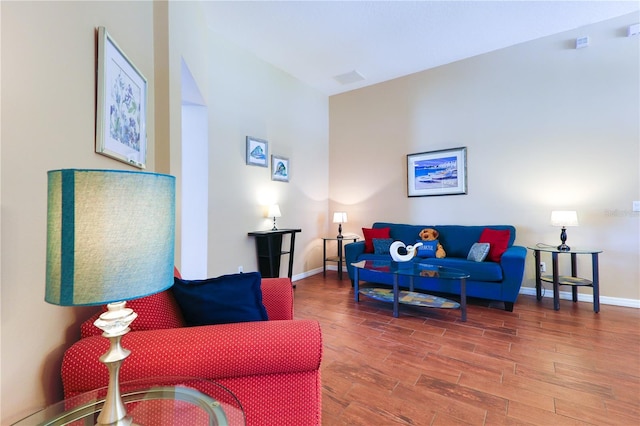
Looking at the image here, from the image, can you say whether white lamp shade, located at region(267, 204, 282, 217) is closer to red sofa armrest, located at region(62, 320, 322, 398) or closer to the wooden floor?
the wooden floor

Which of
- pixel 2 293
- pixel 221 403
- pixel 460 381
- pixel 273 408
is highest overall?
pixel 2 293

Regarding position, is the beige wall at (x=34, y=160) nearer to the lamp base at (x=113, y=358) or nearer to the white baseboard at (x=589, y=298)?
the lamp base at (x=113, y=358)

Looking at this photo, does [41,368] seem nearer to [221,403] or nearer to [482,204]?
[221,403]

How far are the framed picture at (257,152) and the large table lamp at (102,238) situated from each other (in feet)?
10.3

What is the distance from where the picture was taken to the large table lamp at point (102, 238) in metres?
0.60

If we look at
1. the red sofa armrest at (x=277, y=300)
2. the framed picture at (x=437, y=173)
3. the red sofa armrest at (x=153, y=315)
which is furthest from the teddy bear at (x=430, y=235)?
the red sofa armrest at (x=153, y=315)

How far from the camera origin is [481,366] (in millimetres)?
1910

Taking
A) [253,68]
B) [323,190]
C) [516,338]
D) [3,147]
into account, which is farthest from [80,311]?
[323,190]

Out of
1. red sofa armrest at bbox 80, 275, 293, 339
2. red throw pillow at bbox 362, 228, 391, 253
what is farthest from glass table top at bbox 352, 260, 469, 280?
red sofa armrest at bbox 80, 275, 293, 339

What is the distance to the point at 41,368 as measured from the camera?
0.92 m

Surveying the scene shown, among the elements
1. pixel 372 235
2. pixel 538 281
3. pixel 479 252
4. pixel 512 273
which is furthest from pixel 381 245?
pixel 538 281

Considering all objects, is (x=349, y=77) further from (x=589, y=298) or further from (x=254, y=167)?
(x=589, y=298)

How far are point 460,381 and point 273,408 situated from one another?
1.31 m

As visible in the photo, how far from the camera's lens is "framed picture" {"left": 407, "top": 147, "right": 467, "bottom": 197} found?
4004 millimetres
